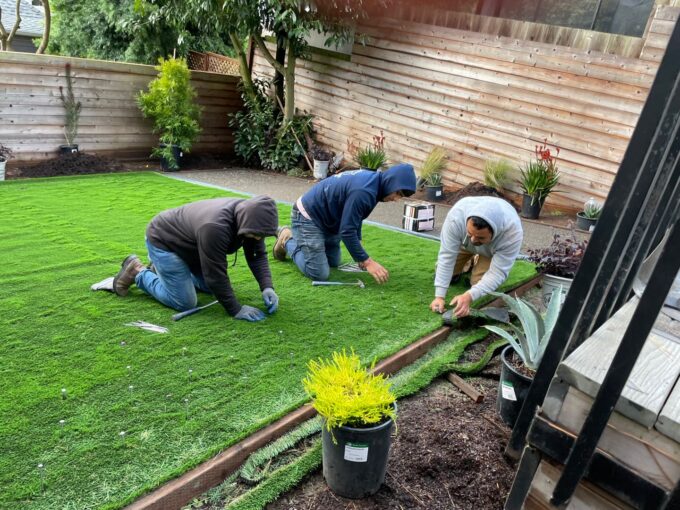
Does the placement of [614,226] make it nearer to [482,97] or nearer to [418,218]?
[418,218]

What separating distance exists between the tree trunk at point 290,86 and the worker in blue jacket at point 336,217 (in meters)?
5.39

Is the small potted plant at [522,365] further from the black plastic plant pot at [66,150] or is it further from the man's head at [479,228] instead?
the black plastic plant pot at [66,150]

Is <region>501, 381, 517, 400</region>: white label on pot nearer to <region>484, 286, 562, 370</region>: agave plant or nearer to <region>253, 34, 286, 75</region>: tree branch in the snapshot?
<region>484, 286, 562, 370</region>: agave plant

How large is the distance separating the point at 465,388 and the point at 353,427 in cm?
120

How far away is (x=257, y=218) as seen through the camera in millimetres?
2904

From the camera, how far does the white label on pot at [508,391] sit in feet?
8.26

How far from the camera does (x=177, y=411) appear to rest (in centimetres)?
242

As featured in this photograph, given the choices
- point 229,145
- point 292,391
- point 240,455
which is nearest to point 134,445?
point 240,455

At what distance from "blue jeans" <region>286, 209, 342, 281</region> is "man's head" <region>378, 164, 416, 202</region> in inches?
28.8

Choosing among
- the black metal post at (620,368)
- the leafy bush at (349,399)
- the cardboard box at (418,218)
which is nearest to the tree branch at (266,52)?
the cardboard box at (418,218)

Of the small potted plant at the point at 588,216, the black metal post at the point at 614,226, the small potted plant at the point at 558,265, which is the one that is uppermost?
the black metal post at the point at 614,226

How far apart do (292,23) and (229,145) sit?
321 cm

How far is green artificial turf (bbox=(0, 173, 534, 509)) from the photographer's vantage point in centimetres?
206

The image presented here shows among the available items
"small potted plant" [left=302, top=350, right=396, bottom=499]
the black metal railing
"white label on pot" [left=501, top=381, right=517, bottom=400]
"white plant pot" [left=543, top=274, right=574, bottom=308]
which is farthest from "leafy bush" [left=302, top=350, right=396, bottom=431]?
"white plant pot" [left=543, top=274, right=574, bottom=308]
